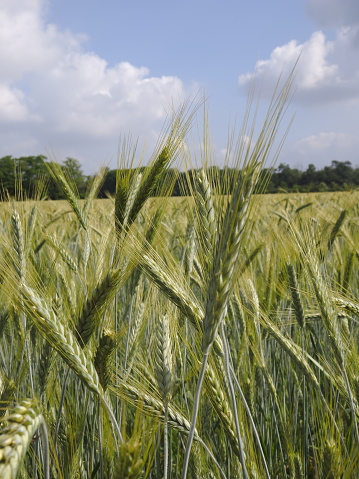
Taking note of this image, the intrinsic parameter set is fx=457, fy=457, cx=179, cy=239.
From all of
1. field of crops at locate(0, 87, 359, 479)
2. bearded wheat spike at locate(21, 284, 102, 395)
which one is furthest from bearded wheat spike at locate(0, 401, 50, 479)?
bearded wheat spike at locate(21, 284, 102, 395)

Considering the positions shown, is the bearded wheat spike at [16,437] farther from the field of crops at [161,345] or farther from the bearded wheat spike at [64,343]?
the bearded wheat spike at [64,343]

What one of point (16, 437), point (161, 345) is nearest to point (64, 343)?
point (16, 437)

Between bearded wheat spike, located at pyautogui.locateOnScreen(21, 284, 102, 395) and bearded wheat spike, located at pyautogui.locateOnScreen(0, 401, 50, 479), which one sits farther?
bearded wheat spike, located at pyautogui.locateOnScreen(21, 284, 102, 395)

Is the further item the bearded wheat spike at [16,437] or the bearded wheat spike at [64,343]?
the bearded wheat spike at [64,343]

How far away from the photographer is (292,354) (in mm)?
1638

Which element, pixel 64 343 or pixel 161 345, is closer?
pixel 64 343

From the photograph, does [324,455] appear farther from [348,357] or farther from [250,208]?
[250,208]

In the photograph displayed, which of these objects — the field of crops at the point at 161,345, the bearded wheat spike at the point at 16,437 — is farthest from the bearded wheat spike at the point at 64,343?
the bearded wheat spike at the point at 16,437

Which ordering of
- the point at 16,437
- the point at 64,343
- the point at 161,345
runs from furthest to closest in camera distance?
the point at 161,345
the point at 64,343
the point at 16,437

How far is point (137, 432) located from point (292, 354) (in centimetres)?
92

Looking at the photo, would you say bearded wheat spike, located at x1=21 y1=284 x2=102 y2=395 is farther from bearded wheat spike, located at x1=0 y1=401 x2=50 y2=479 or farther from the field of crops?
bearded wheat spike, located at x1=0 y1=401 x2=50 y2=479

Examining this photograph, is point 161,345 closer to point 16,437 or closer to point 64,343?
point 64,343

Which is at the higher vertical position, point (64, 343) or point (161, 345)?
point (64, 343)

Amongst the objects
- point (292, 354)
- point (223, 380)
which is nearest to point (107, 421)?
point (223, 380)
